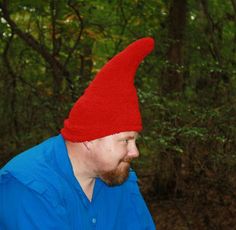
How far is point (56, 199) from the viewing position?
2.05 m

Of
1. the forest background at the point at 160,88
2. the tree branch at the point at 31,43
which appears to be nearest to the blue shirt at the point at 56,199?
the forest background at the point at 160,88

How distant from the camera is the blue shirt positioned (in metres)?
1.98

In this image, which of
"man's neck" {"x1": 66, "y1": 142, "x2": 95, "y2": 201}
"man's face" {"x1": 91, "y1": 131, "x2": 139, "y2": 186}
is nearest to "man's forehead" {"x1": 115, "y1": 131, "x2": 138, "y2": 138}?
"man's face" {"x1": 91, "y1": 131, "x2": 139, "y2": 186}

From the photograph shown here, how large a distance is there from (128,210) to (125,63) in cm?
84

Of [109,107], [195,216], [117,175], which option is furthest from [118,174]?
[195,216]

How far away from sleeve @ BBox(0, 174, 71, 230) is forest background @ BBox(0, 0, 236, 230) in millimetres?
2614

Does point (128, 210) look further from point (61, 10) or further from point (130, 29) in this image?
point (130, 29)

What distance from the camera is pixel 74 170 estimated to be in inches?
89.6

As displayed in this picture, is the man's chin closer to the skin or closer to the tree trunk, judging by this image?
the skin

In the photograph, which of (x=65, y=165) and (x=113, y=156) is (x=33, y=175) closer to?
(x=65, y=165)

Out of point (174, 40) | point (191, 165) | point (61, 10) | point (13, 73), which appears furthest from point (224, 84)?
point (13, 73)

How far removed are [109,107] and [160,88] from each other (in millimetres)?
4348

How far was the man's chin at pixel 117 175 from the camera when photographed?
2207mm

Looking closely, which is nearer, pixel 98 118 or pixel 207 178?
pixel 98 118
